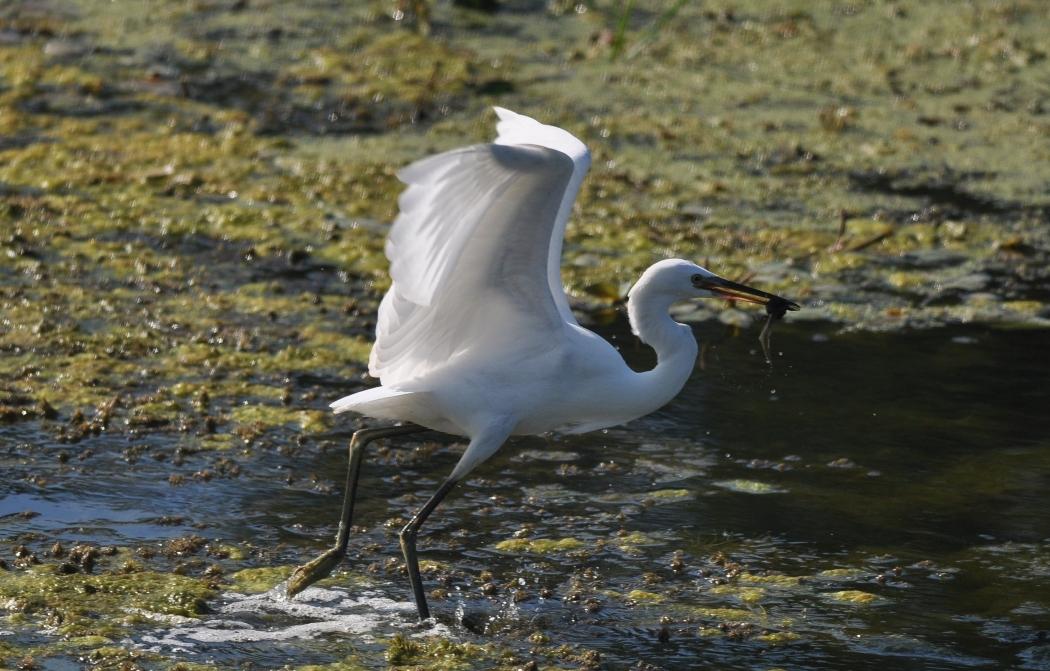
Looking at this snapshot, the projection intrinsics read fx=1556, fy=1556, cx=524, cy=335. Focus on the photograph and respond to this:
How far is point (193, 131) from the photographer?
8766 mm

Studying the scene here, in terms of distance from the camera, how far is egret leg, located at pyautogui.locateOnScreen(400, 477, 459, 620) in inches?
162

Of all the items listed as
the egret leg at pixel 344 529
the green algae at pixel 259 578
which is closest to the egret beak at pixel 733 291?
the egret leg at pixel 344 529

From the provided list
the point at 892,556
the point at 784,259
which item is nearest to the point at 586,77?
the point at 784,259

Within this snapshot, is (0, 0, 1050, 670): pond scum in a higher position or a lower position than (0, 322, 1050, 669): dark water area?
higher

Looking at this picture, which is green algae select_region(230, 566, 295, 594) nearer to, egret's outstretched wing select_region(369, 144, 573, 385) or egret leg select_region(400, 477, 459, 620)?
egret leg select_region(400, 477, 459, 620)

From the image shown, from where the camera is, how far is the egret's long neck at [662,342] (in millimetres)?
4309

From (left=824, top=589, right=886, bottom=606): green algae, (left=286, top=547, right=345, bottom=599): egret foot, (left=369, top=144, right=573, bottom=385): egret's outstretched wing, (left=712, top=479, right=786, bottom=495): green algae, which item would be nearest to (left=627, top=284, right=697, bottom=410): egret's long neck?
(left=369, top=144, right=573, bottom=385): egret's outstretched wing

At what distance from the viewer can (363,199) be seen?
7.95 metres

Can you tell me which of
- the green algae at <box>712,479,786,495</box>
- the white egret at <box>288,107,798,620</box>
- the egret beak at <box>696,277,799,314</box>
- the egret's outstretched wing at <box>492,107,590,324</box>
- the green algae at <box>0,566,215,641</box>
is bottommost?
the green algae at <box>0,566,215,641</box>

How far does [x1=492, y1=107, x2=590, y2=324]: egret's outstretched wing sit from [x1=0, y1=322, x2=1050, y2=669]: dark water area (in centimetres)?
75

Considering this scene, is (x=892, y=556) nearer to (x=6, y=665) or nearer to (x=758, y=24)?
(x=6, y=665)

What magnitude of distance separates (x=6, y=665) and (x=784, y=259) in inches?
177

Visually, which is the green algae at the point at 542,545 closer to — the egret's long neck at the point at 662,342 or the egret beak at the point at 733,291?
the egret's long neck at the point at 662,342

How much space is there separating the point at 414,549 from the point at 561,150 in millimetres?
1258
